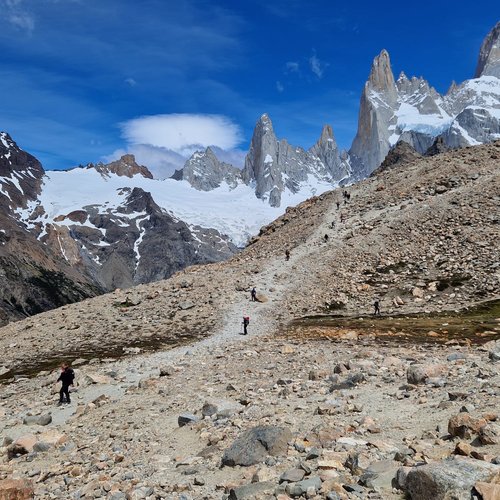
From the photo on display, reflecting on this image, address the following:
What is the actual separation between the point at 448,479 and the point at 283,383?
14237 mm

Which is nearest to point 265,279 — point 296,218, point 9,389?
point 296,218

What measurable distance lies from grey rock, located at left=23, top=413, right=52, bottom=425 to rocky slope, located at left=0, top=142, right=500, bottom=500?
0.36ft

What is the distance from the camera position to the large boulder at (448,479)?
395 inches

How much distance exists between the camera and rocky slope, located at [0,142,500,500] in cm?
1365

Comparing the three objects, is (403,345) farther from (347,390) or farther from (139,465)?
(139,465)

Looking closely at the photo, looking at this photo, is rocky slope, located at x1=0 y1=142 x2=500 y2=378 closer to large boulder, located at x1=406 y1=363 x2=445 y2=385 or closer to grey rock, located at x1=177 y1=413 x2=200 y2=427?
grey rock, located at x1=177 y1=413 x2=200 y2=427

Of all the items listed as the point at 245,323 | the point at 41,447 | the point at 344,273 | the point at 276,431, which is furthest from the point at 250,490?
the point at 344,273

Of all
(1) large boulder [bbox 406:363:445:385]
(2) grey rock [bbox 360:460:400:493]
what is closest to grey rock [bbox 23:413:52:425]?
(1) large boulder [bbox 406:363:445:385]

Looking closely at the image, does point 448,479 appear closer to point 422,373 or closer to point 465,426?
point 465,426

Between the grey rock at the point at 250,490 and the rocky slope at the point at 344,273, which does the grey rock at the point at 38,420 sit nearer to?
the grey rock at the point at 250,490

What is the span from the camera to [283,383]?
24.1m

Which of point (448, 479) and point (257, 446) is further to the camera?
point (257, 446)

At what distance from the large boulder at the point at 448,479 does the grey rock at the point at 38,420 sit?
65.0 ft

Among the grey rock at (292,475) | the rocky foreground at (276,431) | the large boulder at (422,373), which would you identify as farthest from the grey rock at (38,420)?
the large boulder at (422,373)
